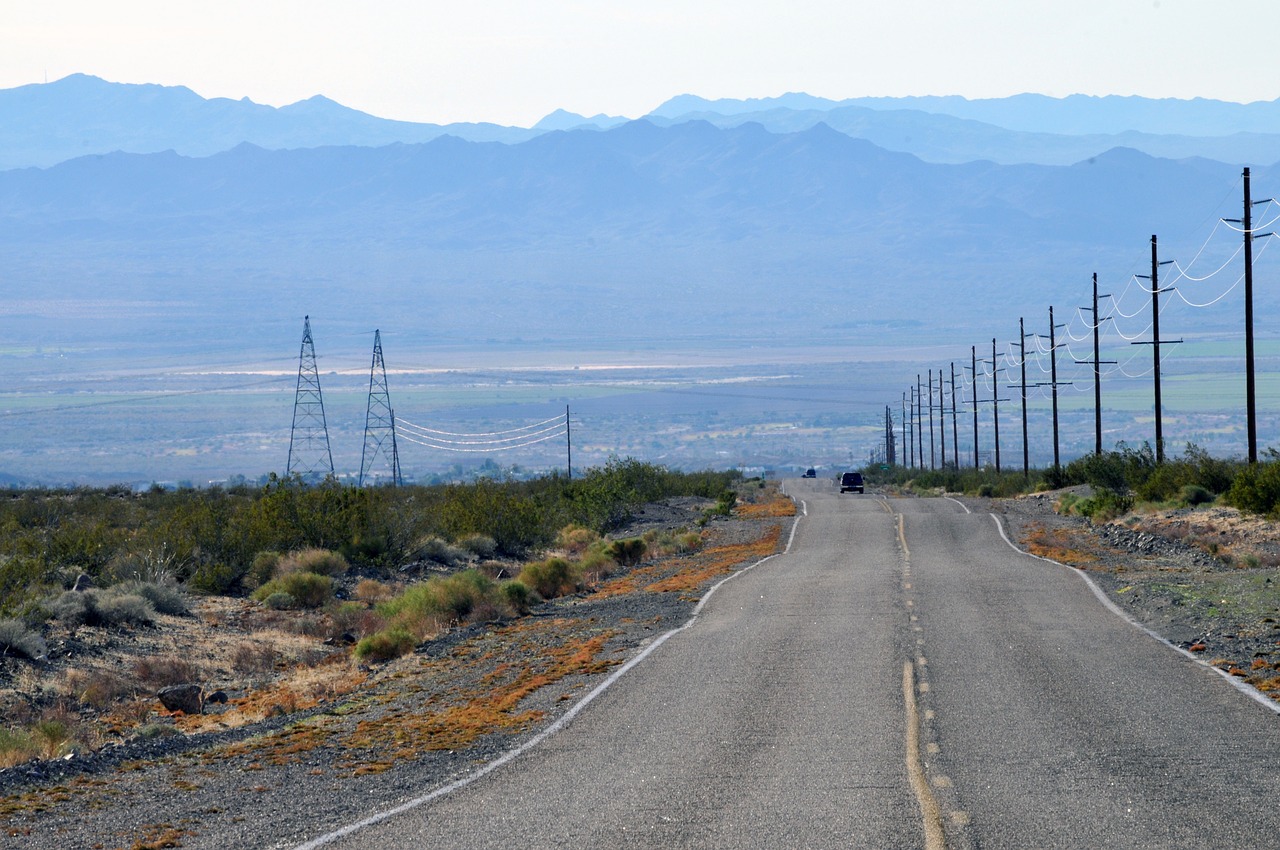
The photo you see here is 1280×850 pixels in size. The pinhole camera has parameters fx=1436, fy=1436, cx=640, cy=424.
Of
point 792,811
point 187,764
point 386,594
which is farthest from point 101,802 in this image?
point 386,594

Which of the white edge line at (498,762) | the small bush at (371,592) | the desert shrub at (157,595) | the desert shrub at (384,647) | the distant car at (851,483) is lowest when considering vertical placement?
the distant car at (851,483)

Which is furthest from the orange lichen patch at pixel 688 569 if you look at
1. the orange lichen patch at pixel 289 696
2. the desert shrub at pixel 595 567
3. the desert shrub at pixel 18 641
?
the desert shrub at pixel 18 641

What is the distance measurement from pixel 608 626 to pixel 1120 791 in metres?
12.4

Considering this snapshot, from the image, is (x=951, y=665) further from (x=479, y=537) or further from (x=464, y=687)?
(x=479, y=537)

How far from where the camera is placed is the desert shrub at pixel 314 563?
1250 inches

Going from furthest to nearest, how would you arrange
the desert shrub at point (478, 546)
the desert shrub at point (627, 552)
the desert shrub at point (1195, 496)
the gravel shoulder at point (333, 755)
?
1. the desert shrub at point (1195, 496)
2. the desert shrub at point (478, 546)
3. the desert shrub at point (627, 552)
4. the gravel shoulder at point (333, 755)

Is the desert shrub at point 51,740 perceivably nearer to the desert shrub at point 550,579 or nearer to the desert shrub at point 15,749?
the desert shrub at point 15,749

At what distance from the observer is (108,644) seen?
2294 cm

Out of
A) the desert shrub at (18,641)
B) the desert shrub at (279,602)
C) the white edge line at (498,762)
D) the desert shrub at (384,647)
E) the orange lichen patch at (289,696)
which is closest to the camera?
the white edge line at (498,762)

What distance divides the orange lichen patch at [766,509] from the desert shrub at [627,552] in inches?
441

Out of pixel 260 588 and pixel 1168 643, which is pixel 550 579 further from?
pixel 1168 643

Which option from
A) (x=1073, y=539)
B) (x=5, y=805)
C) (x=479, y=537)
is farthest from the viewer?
(x=479, y=537)

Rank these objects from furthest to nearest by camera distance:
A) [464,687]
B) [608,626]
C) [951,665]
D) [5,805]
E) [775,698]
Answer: [608,626] < [464,687] < [951,665] < [775,698] < [5,805]

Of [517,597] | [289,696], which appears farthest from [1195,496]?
[289,696]
